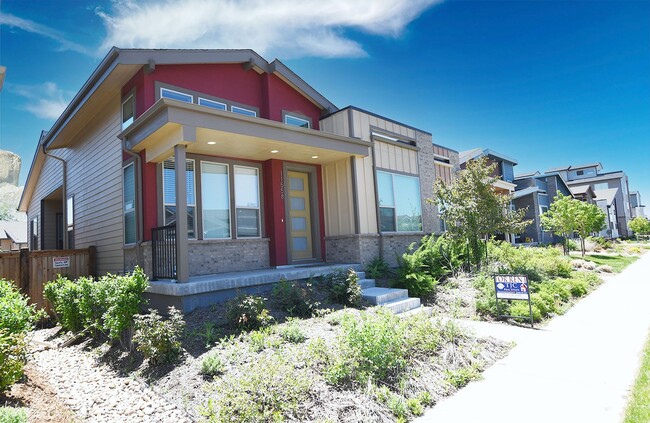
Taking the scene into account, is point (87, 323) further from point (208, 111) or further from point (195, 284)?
point (208, 111)

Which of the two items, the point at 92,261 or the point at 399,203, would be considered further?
the point at 399,203

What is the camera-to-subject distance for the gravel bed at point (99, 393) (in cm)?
371

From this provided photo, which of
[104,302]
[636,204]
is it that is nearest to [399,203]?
[104,302]

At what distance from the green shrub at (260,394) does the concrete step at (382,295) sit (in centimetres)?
333

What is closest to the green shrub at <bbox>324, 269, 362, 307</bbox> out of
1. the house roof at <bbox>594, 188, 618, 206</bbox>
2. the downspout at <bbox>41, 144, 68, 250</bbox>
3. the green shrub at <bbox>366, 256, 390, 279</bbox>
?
the green shrub at <bbox>366, 256, 390, 279</bbox>

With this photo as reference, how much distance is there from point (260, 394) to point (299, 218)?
6.43m

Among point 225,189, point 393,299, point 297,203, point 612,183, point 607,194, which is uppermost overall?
point 612,183

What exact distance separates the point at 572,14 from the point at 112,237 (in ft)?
45.3

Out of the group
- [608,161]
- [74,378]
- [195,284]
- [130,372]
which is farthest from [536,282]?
[608,161]

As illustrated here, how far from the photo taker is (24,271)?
28.6ft

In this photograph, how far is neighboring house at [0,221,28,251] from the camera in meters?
29.5

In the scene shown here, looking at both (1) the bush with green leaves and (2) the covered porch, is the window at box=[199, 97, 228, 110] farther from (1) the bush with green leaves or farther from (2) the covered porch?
(1) the bush with green leaves

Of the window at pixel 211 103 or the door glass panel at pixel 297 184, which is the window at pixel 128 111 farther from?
the door glass panel at pixel 297 184

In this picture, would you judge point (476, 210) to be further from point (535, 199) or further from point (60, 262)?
point (535, 199)
